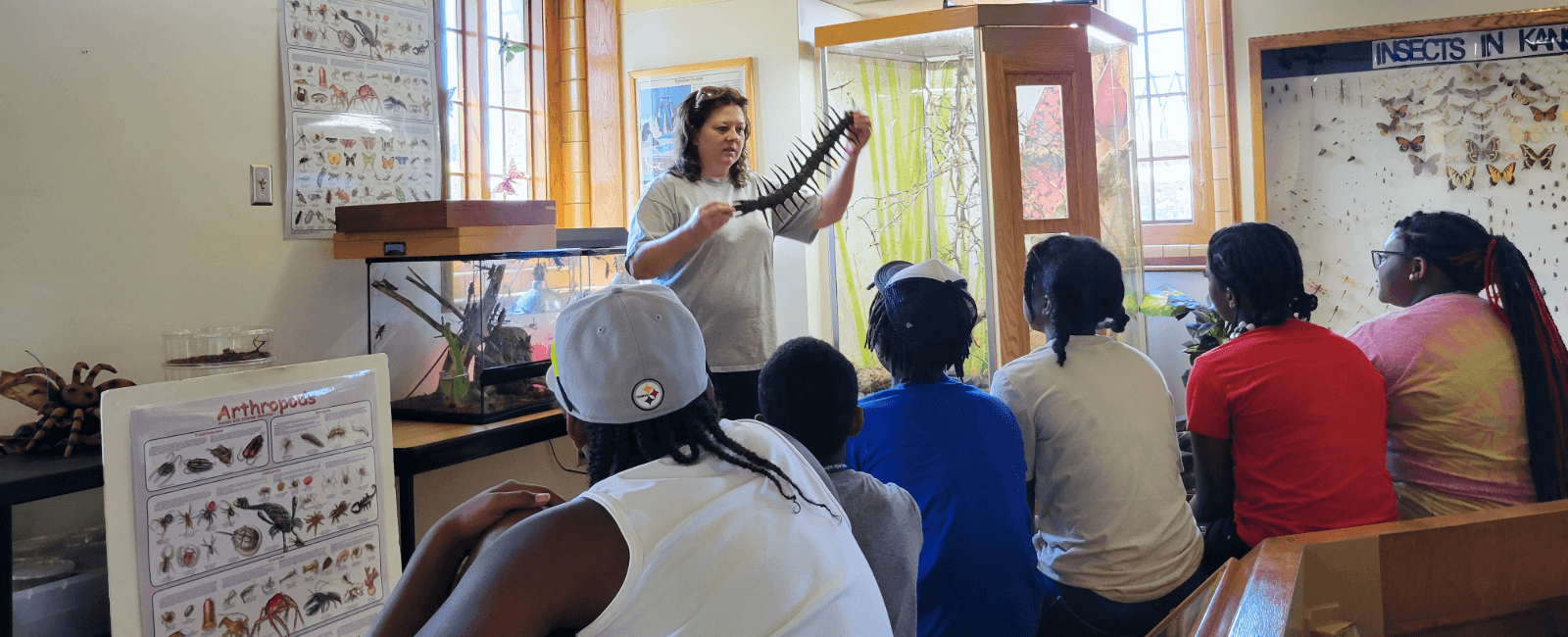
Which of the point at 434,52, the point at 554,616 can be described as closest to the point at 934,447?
the point at 554,616

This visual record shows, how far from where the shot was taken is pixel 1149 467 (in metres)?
1.86

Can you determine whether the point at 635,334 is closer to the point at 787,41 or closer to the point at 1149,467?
the point at 1149,467

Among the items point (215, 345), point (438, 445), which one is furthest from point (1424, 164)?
point (215, 345)

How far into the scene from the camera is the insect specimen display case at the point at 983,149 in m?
3.37

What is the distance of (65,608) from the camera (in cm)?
222

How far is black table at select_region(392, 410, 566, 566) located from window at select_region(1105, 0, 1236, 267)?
2.52 m

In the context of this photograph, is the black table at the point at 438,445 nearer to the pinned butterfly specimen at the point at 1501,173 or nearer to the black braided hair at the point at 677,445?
the black braided hair at the point at 677,445

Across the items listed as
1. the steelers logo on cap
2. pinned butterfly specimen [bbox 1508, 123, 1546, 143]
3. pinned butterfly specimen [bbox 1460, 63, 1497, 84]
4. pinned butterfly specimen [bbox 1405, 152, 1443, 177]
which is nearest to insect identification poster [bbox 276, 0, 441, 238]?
the steelers logo on cap

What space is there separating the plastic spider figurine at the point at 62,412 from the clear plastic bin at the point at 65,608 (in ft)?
0.91

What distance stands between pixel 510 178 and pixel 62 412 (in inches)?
80.3

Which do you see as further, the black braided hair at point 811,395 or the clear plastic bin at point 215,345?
the clear plastic bin at point 215,345

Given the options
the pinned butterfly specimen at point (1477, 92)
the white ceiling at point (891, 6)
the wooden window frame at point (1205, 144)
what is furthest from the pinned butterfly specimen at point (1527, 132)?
the white ceiling at point (891, 6)

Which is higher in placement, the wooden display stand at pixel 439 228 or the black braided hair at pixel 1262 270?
the wooden display stand at pixel 439 228

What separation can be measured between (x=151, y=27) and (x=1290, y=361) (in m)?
2.60
